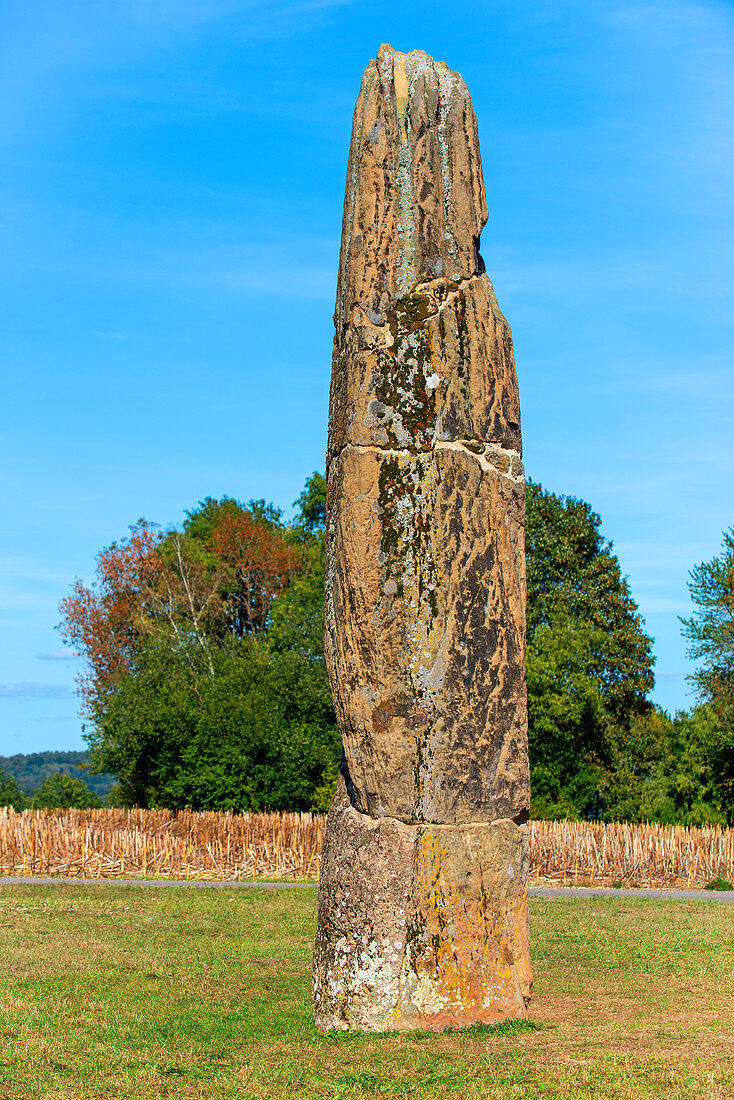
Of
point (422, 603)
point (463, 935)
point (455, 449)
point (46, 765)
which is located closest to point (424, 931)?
point (463, 935)

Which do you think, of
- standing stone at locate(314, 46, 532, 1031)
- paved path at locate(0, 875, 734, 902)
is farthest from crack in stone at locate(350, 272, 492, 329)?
paved path at locate(0, 875, 734, 902)

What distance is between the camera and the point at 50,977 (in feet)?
34.7

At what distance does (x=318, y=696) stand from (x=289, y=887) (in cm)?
1213

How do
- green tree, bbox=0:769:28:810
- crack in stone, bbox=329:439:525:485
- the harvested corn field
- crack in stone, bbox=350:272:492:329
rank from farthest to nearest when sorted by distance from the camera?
green tree, bbox=0:769:28:810 < the harvested corn field < crack in stone, bbox=350:272:492:329 < crack in stone, bbox=329:439:525:485

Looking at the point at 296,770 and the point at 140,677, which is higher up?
the point at 140,677

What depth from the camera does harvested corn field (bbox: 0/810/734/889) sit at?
22578 millimetres

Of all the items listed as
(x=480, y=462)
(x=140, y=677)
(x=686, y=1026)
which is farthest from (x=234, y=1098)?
(x=140, y=677)

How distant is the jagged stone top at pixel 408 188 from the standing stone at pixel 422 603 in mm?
17

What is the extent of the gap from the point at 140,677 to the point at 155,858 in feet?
38.7

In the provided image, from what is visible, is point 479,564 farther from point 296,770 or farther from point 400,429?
point 296,770

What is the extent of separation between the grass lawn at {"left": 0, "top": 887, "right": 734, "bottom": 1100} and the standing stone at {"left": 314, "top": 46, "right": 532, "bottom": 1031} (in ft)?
1.59

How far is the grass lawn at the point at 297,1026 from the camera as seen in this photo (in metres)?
6.59

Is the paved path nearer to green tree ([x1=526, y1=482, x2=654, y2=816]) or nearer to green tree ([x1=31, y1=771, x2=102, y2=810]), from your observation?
green tree ([x1=526, y1=482, x2=654, y2=816])

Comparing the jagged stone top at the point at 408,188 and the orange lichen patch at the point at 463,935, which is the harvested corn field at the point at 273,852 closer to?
the orange lichen patch at the point at 463,935
